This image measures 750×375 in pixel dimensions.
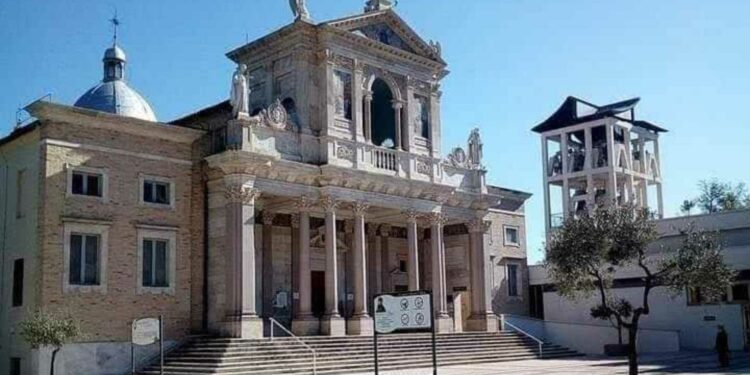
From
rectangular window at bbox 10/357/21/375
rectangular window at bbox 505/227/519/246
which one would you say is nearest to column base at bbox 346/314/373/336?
rectangular window at bbox 10/357/21/375

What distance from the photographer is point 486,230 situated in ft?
131

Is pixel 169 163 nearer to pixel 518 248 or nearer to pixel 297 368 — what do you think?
pixel 297 368

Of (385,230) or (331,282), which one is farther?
(385,230)

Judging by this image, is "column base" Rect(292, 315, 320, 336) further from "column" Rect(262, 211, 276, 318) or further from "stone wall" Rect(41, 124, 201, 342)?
"stone wall" Rect(41, 124, 201, 342)

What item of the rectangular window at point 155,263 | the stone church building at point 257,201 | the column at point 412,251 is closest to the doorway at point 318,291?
the stone church building at point 257,201

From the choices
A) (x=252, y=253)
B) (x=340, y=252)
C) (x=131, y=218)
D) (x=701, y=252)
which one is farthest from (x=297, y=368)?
(x=701, y=252)

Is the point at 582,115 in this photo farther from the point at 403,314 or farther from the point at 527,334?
the point at 403,314

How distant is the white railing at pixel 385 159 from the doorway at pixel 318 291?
517 cm

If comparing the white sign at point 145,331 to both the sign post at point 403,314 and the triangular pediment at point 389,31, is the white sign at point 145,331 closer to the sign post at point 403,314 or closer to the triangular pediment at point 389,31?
the sign post at point 403,314

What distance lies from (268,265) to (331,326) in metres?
4.21

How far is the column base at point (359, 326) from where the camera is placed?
33.5 meters

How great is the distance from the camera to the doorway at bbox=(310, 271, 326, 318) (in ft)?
119

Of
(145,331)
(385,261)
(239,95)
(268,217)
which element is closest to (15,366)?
(145,331)

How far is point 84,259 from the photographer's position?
92.6 ft
